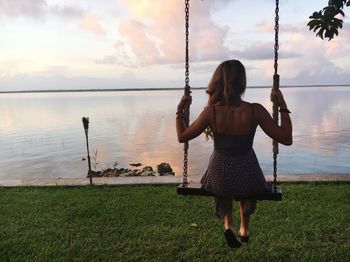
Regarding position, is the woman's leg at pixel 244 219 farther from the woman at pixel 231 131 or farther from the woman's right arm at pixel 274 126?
the woman's right arm at pixel 274 126

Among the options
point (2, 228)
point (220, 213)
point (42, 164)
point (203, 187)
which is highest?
point (203, 187)

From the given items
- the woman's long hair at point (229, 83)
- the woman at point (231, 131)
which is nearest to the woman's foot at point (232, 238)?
the woman at point (231, 131)

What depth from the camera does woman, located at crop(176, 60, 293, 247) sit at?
13.0ft

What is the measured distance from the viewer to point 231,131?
407cm

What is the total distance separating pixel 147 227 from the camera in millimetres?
6398

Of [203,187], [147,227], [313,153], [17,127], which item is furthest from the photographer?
[17,127]

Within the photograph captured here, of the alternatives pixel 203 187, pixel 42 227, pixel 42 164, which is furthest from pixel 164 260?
pixel 42 164

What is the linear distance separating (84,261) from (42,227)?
5.25 ft

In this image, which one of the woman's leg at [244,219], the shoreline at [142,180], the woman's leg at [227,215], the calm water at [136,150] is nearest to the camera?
the woman's leg at [227,215]

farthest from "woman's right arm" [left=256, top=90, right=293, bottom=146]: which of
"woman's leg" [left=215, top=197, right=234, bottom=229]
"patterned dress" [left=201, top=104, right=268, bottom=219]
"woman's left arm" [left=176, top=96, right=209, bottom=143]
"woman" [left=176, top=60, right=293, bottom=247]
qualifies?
"woman's leg" [left=215, top=197, right=234, bottom=229]

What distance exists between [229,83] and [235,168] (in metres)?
0.82

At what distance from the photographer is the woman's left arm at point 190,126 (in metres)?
4.11

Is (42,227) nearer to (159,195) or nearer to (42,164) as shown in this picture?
(159,195)

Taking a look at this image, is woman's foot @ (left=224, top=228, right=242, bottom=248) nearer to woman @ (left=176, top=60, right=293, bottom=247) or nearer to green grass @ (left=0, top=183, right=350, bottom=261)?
woman @ (left=176, top=60, right=293, bottom=247)
